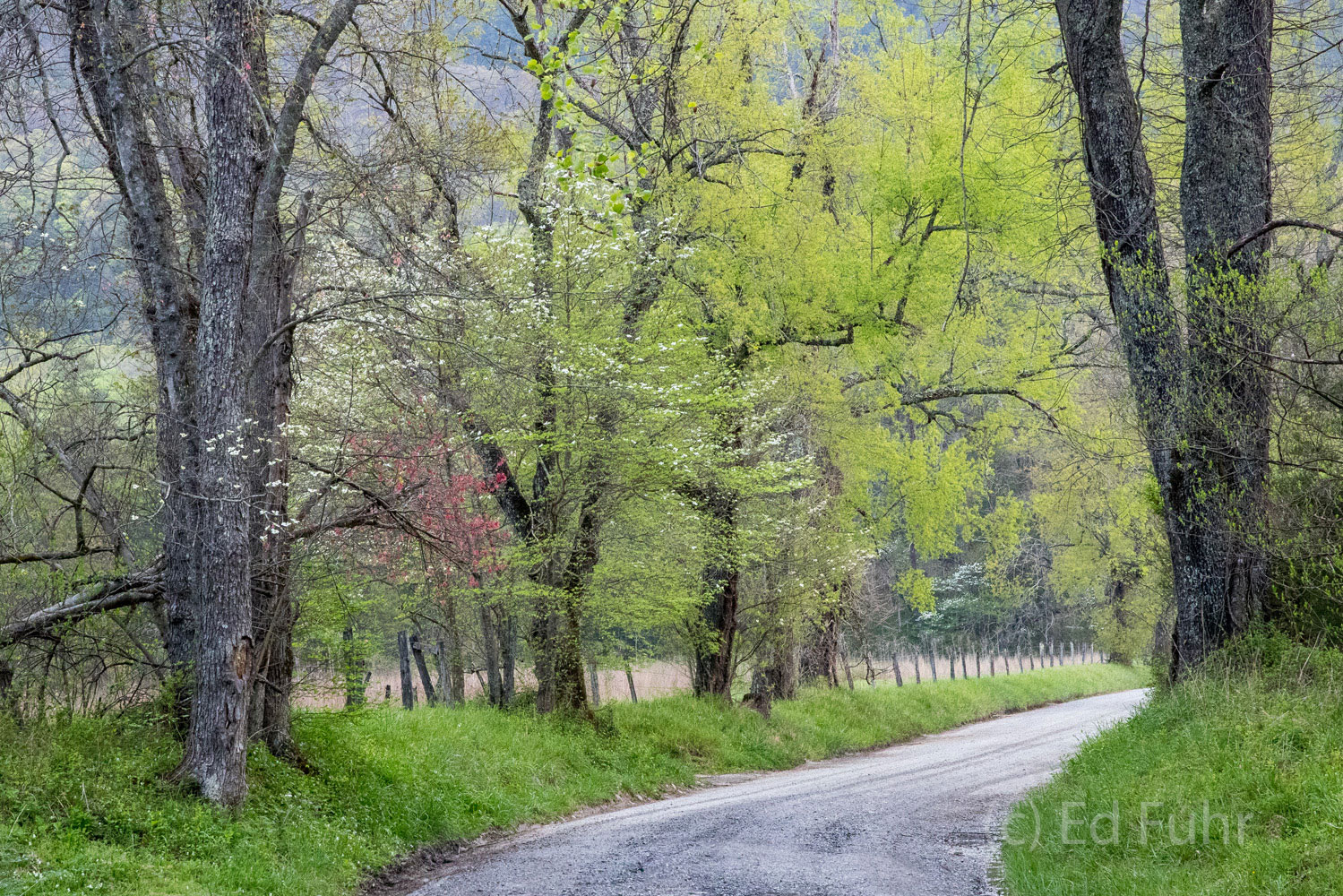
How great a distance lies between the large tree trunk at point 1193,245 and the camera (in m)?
8.48

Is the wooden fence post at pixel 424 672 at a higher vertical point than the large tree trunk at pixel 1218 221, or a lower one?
lower

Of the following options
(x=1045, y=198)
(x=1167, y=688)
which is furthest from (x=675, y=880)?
(x=1045, y=198)

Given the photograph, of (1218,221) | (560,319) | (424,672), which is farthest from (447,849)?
(424,672)

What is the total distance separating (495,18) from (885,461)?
12.5 meters

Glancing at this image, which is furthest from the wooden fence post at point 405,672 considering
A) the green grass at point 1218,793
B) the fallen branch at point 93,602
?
the green grass at point 1218,793

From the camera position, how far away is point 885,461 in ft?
74.0

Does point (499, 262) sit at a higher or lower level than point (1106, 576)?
higher

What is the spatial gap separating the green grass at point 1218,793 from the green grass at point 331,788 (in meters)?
5.26

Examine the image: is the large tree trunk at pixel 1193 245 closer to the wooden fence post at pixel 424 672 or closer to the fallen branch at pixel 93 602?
the fallen branch at pixel 93 602

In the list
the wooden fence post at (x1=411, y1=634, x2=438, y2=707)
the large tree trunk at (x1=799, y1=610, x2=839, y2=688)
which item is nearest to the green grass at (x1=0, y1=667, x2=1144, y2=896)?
the large tree trunk at (x1=799, y1=610, x2=839, y2=688)

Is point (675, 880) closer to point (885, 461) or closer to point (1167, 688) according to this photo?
point (1167, 688)

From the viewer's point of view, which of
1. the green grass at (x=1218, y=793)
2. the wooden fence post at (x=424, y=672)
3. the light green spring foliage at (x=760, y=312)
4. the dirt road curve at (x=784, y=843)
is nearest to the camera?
the green grass at (x=1218, y=793)

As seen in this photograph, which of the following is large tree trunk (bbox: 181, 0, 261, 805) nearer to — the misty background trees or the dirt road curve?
the misty background trees

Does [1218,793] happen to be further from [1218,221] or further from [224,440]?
[224,440]
